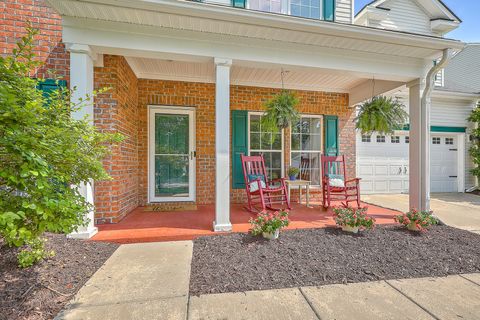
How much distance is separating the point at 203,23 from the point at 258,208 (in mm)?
3166

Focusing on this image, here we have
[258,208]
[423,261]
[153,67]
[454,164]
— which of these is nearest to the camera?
[423,261]

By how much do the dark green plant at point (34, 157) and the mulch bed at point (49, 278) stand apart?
0.46 metres

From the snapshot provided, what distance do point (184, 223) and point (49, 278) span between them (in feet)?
5.42

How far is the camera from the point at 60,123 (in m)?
1.68

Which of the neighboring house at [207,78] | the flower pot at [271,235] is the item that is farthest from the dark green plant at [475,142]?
the flower pot at [271,235]

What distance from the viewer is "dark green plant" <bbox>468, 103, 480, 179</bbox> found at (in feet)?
21.3

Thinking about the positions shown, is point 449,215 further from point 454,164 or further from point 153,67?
point 153,67

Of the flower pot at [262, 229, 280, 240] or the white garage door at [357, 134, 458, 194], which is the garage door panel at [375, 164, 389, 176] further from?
the flower pot at [262, 229, 280, 240]

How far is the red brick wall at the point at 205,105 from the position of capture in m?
4.46

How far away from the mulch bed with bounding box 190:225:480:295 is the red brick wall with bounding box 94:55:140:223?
1530 millimetres

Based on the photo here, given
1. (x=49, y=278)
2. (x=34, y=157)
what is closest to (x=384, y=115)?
(x=34, y=157)

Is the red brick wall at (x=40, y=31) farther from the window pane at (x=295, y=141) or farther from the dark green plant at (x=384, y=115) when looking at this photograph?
the dark green plant at (x=384, y=115)

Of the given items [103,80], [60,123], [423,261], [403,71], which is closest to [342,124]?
[403,71]

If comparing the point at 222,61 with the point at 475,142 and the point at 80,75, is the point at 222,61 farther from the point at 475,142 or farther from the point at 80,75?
the point at 475,142
